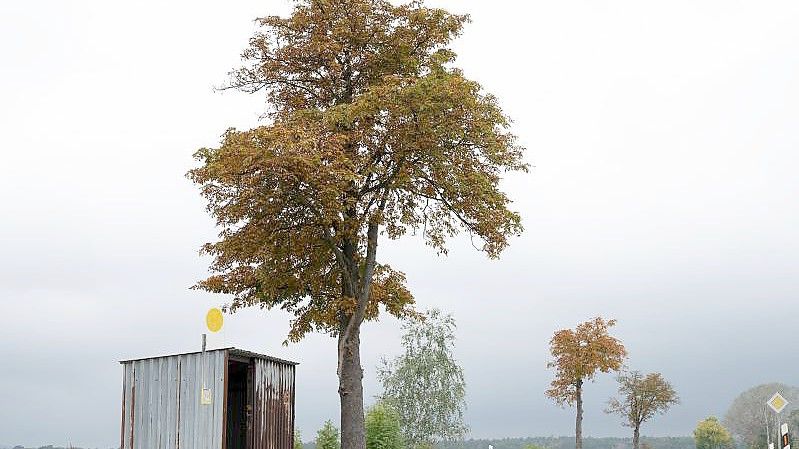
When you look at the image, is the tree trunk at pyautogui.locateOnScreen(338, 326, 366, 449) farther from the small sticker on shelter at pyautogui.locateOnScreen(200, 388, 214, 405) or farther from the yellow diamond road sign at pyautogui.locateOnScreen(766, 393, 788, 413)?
the yellow diamond road sign at pyautogui.locateOnScreen(766, 393, 788, 413)

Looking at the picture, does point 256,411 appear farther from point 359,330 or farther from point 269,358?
point 359,330

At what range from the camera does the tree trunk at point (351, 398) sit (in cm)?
2353

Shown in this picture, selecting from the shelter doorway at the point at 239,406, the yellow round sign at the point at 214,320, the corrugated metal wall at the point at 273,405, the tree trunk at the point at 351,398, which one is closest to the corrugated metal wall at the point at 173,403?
the shelter doorway at the point at 239,406

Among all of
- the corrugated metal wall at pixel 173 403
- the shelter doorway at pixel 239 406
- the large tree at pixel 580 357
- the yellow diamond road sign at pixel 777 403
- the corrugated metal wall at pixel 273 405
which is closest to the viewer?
the corrugated metal wall at pixel 173 403

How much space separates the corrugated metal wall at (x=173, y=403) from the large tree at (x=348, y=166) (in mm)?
4022

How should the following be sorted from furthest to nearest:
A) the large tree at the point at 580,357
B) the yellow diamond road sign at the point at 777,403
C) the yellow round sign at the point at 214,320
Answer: the large tree at the point at 580,357, the yellow diamond road sign at the point at 777,403, the yellow round sign at the point at 214,320

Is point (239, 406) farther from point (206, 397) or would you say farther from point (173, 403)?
point (206, 397)

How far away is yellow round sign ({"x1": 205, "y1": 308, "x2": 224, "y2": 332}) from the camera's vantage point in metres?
18.6

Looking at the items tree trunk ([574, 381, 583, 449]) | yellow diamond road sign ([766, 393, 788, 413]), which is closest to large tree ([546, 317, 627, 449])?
tree trunk ([574, 381, 583, 449])

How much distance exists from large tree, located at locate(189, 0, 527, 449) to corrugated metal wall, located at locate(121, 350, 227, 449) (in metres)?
4.02

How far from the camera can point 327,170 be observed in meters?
21.6

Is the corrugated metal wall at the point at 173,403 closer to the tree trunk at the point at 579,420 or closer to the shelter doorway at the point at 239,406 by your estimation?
the shelter doorway at the point at 239,406

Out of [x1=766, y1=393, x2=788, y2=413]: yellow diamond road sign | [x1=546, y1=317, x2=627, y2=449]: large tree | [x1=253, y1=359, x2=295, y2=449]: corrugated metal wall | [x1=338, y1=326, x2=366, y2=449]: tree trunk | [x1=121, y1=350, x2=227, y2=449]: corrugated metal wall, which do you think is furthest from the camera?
[x1=546, y1=317, x2=627, y2=449]: large tree

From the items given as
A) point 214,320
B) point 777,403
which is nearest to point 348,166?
point 214,320
